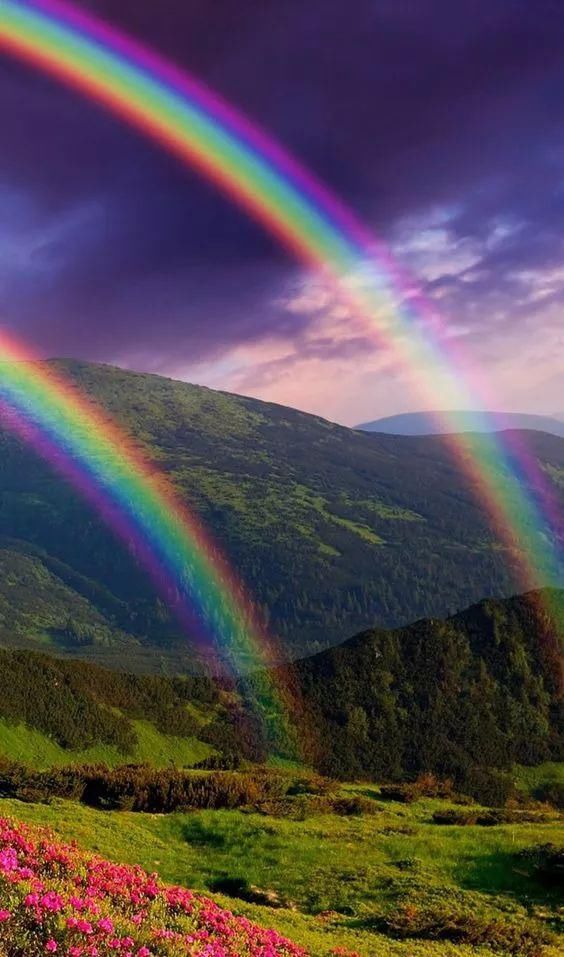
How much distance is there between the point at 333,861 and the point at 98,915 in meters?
15.8

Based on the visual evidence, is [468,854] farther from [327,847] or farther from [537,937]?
[537,937]

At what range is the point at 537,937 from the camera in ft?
60.6

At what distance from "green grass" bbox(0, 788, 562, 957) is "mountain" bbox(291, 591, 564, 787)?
36264mm

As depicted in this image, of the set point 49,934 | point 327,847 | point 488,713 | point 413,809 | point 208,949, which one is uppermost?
point 49,934

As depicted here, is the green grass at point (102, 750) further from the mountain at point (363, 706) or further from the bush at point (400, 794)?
the bush at point (400, 794)

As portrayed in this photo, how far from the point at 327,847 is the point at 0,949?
1877 cm

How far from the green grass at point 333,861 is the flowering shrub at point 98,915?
3.49 metres

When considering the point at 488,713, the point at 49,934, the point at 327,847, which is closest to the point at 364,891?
the point at 327,847

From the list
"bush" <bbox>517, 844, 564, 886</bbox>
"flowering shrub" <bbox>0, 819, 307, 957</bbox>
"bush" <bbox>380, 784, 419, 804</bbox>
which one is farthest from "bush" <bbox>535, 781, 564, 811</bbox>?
"flowering shrub" <bbox>0, 819, 307, 957</bbox>

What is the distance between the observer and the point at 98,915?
10.4 m

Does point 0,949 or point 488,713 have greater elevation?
point 0,949

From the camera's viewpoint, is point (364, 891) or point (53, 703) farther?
point (53, 703)

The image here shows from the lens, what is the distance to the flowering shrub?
31.4 ft

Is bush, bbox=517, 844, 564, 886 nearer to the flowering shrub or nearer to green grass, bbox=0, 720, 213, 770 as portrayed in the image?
the flowering shrub
